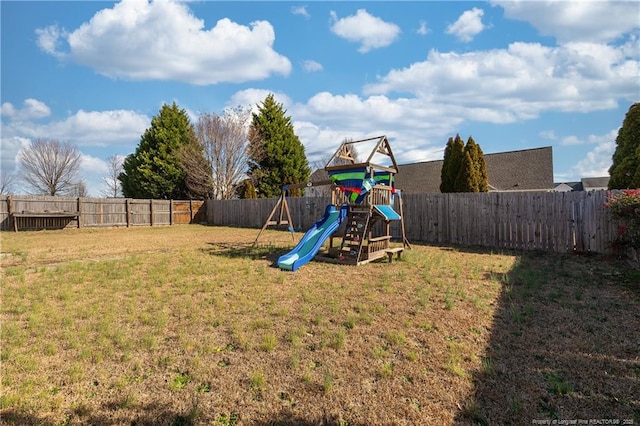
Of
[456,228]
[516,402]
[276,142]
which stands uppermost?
[276,142]

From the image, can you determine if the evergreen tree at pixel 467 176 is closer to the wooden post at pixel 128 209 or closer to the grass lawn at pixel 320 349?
the grass lawn at pixel 320 349

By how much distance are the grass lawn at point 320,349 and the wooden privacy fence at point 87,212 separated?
13.1 metres

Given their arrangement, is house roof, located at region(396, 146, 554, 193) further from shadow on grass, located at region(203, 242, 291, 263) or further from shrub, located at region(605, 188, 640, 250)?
shadow on grass, located at region(203, 242, 291, 263)

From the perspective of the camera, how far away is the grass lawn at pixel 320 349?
7.69 feet

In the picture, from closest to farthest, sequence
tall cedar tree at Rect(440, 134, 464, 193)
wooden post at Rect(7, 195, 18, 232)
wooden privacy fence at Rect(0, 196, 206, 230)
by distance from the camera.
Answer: tall cedar tree at Rect(440, 134, 464, 193) → wooden post at Rect(7, 195, 18, 232) → wooden privacy fence at Rect(0, 196, 206, 230)

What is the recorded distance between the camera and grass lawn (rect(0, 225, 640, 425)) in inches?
92.3

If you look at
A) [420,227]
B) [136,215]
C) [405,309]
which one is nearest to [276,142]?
[136,215]

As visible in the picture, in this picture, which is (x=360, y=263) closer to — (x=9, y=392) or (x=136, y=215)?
(x=9, y=392)

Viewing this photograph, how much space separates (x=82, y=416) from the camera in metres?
2.26

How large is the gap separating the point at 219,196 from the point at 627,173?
22.4 metres

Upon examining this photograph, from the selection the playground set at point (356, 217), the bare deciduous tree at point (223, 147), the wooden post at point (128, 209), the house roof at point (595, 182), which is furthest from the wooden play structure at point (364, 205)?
the house roof at point (595, 182)

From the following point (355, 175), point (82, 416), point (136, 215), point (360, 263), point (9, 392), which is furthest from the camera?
point (136, 215)

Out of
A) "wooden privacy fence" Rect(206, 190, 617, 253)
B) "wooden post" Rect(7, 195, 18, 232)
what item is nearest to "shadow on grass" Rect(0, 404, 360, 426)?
"wooden privacy fence" Rect(206, 190, 617, 253)

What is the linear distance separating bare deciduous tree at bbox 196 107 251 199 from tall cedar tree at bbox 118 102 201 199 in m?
1.00
